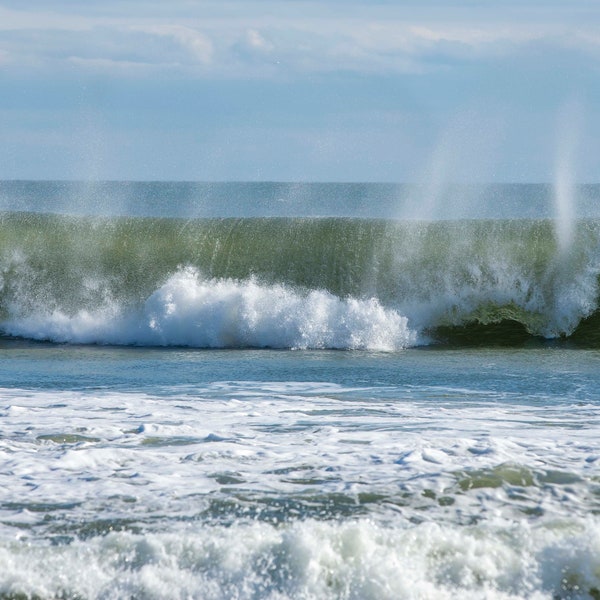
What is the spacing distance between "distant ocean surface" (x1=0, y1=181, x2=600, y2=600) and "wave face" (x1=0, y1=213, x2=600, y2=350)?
0.13 ft

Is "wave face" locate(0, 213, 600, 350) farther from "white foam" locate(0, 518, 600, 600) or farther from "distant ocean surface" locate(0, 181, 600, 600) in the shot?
"white foam" locate(0, 518, 600, 600)

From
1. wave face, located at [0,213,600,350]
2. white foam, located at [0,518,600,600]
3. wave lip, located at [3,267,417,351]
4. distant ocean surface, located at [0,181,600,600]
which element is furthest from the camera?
wave face, located at [0,213,600,350]

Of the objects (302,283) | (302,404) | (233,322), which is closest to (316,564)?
(302,404)

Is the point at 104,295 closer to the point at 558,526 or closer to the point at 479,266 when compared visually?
the point at 479,266

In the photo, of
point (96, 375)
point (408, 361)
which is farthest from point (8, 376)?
point (408, 361)

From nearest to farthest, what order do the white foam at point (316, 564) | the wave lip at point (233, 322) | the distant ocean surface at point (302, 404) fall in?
the white foam at point (316, 564), the distant ocean surface at point (302, 404), the wave lip at point (233, 322)

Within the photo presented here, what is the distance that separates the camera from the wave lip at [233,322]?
14711 millimetres

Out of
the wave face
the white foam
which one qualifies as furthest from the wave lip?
the white foam

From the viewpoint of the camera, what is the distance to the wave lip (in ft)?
48.3

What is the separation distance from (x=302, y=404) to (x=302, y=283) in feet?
23.3

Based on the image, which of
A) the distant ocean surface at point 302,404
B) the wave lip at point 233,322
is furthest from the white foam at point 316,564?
the wave lip at point 233,322

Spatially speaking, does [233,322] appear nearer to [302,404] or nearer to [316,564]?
[302,404]

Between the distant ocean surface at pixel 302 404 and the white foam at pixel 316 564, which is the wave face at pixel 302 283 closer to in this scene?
the distant ocean surface at pixel 302 404

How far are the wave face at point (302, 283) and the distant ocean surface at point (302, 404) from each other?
0.04 metres
